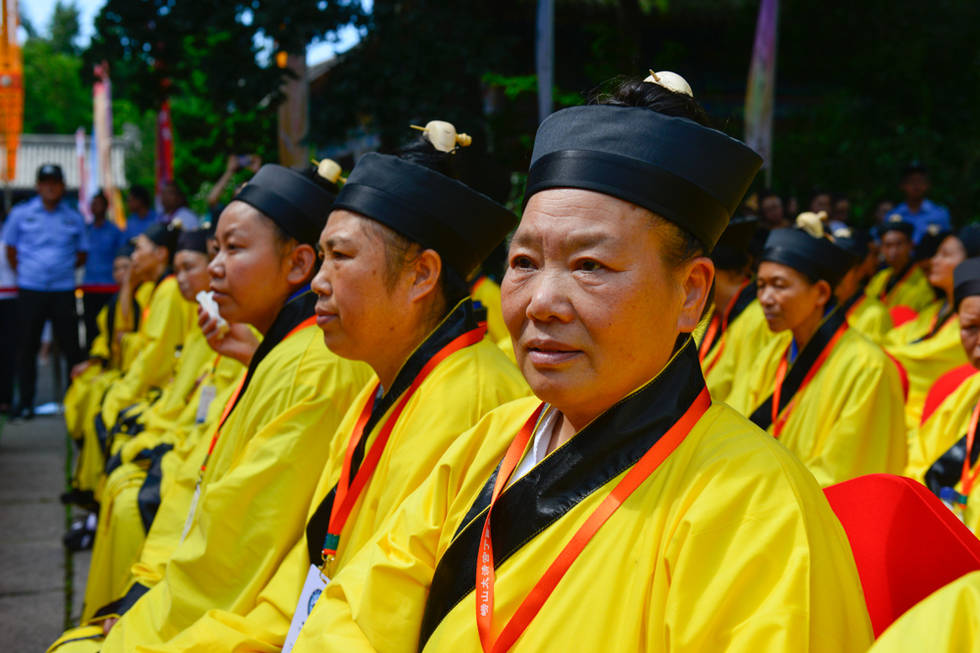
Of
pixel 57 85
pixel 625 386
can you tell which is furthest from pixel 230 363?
pixel 57 85

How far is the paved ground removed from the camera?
460 centimetres

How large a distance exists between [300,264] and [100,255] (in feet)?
27.5

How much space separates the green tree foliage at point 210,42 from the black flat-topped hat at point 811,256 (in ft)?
10.9

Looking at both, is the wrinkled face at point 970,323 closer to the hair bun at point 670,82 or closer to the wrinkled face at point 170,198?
the hair bun at point 670,82

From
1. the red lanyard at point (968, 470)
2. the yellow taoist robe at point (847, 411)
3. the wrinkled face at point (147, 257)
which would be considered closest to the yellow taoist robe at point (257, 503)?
the yellow taoist robe at point (847, 411)

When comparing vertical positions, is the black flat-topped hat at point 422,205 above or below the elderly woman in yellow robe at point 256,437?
above

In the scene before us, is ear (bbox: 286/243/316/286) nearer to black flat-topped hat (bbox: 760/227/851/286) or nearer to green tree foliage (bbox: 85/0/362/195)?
black flat-topped hat (bbox: 760/227/851/286)

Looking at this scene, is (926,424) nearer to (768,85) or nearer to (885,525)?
(885,525)

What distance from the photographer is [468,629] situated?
5.69 ft

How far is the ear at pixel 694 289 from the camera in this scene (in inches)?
69.9

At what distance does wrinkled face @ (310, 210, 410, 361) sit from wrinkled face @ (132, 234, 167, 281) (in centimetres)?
528

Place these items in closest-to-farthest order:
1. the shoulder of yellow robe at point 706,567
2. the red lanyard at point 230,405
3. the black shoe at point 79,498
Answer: the shoulder of yellow robe at point 706,567 → the red lanyard at point 230,405 → the black shoe at point 79,498

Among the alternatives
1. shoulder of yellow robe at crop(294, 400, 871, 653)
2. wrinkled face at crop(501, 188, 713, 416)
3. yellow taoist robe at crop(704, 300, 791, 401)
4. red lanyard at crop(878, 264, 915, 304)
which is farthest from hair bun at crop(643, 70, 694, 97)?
red lanyard at crop(878, 264, 915, 304)

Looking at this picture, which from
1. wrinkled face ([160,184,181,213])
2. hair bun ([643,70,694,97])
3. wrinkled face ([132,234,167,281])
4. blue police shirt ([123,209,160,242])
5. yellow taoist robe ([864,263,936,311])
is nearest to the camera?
hair bun ([643,70,694,97])
